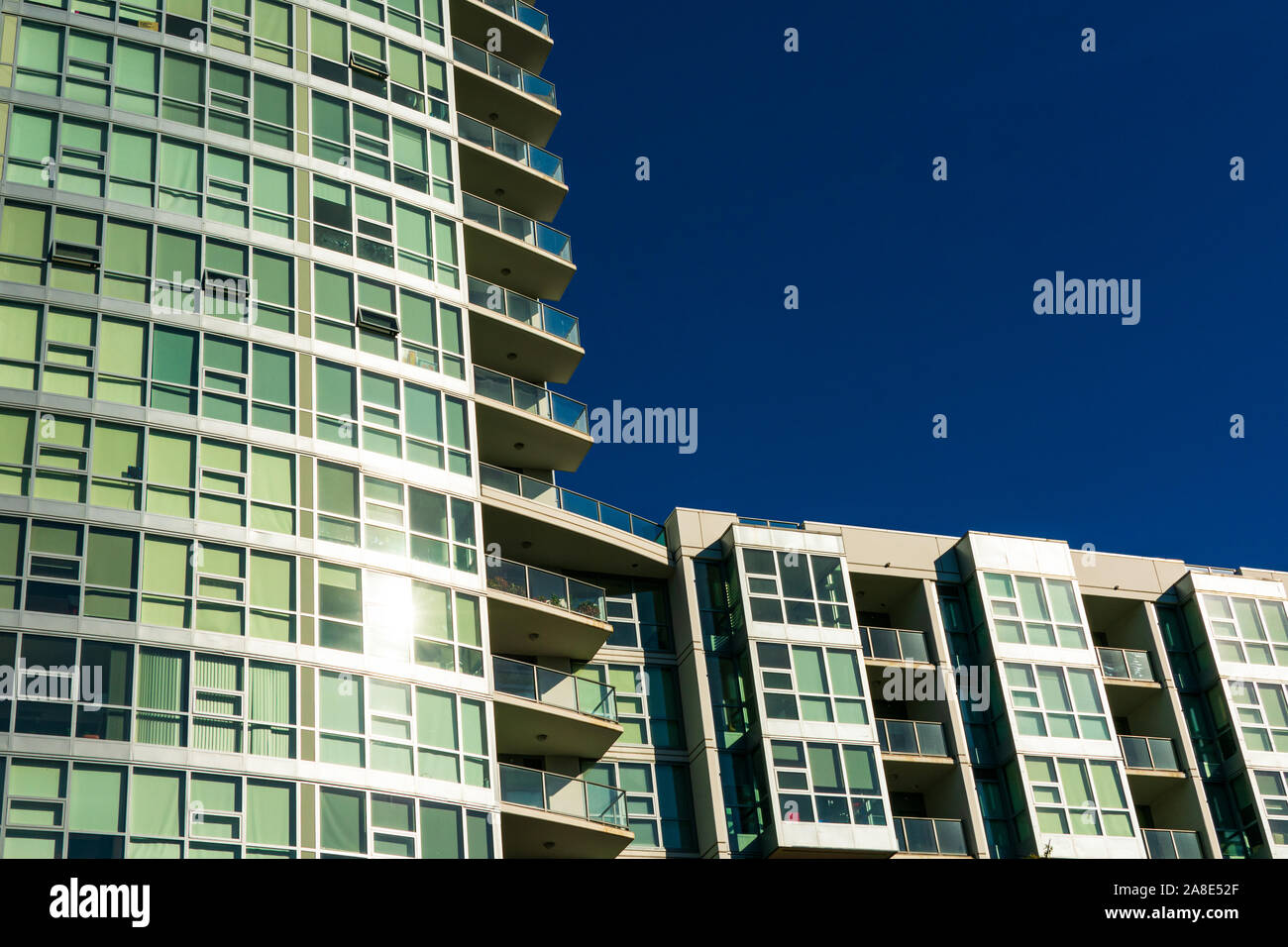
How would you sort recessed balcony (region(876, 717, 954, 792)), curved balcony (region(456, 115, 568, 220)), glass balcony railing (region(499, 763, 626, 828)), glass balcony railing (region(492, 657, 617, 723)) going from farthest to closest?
curved balcony (region(456, 115, 568, 220))
recessed balcony (region(876, 717, 954, 792))
glass balcony railing (region(492, 657, 617, 723))
glass balcony railing (region(499, 763, 626, 828))

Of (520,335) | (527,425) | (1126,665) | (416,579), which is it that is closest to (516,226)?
(520,335)

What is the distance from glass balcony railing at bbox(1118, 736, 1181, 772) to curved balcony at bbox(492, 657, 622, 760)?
1486 centimetres

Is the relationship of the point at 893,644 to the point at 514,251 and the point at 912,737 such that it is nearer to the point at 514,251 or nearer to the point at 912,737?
the point at 912,737

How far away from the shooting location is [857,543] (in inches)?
1575

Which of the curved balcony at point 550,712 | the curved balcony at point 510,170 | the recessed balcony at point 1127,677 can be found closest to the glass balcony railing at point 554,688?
the curved balcony at point 550,712

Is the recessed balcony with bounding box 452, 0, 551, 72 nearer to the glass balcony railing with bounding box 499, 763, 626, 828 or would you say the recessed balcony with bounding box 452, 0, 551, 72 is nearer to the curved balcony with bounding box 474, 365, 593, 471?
the curved balcony with bounding box 474, 365, 593, 471

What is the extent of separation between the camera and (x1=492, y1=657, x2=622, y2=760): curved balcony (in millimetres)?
31797

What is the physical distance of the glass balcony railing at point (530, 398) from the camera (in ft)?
119

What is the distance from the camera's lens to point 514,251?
131 ft

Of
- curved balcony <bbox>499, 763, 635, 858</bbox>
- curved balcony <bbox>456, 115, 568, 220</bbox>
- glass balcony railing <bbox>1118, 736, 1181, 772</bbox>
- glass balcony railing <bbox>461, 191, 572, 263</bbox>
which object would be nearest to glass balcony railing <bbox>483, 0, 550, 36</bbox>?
curved balcony <bbox>456, 115, 568, 220</bbox>

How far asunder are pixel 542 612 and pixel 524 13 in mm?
21966

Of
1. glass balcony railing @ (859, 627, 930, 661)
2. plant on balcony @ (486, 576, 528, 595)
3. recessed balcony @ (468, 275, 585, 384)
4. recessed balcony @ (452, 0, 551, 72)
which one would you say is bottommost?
glass balcony railing @ (859, 627, 930, 661)

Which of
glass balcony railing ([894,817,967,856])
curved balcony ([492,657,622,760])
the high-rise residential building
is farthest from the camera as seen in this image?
glass balcony railing ([894,817,967,856])
